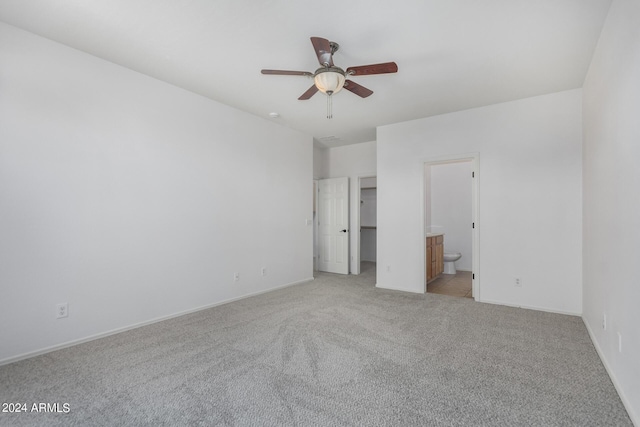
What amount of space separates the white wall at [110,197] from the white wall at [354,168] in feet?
7.45

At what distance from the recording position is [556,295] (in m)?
3.69

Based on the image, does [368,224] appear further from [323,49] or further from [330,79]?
[323,49]

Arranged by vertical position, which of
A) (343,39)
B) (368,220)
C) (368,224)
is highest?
(343,39)

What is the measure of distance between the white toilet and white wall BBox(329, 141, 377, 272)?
1.82 m

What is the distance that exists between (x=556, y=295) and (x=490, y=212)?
1.24 meters

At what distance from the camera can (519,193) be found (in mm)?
3908

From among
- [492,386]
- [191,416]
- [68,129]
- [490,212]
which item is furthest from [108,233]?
[490,212]

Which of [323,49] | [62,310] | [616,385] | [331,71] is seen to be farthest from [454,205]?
[62,310]

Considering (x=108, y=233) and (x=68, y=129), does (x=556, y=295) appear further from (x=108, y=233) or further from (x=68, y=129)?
(x=68, y=129)

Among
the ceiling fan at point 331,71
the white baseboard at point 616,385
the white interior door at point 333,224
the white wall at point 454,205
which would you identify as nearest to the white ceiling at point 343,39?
the ceiling fan at point 331,71

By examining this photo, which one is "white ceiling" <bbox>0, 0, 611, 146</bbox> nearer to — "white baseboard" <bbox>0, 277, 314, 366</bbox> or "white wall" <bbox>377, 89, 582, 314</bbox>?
→ "white wall" <bbox>377, 89, 582, 314</bbox>

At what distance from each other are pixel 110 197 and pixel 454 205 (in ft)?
20.7

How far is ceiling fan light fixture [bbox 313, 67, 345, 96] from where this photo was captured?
2.48m

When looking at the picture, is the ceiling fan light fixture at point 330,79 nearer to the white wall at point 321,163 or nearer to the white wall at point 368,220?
the white wall at point 321,163
